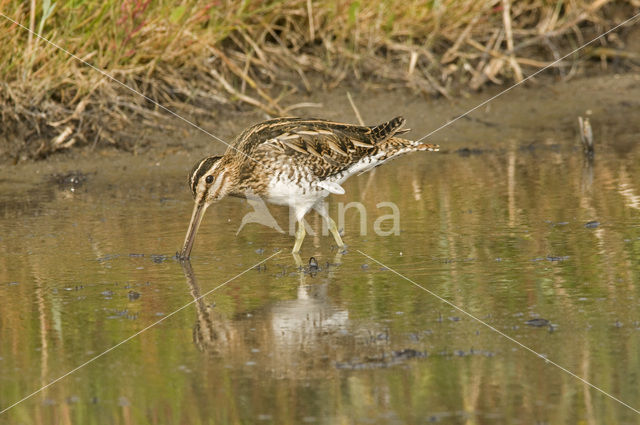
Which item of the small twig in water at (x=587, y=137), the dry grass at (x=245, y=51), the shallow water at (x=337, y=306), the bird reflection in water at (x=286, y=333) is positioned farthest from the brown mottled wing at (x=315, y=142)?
the dry grass at (x=245, y=51)

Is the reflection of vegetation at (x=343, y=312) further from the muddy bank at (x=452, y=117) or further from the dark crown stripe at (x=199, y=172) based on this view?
the muddy bank at (x=452, y=117)

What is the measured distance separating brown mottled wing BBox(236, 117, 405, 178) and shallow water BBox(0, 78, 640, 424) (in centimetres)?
51

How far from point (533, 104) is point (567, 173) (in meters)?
2.73

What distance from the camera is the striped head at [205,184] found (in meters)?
6.52

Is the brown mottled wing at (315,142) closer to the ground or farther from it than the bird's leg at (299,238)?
farther from it

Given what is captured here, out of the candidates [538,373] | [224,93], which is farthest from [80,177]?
[538,373]

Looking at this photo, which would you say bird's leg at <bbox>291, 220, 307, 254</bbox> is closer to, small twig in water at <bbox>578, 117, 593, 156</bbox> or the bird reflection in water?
the bird reflection in water

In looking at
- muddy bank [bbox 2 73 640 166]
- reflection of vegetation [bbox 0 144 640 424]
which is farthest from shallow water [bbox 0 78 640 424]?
muddy bank [bbox 2 73 640 166]

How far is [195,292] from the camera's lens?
5621 millimetres

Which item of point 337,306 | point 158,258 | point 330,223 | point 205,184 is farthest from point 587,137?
point 337,306

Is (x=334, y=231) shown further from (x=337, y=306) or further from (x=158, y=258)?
(x=337, y=306)

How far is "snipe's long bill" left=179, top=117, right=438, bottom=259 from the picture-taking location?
6.60m

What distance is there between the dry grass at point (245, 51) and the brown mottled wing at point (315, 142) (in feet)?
8.51

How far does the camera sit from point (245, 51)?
10312mm
